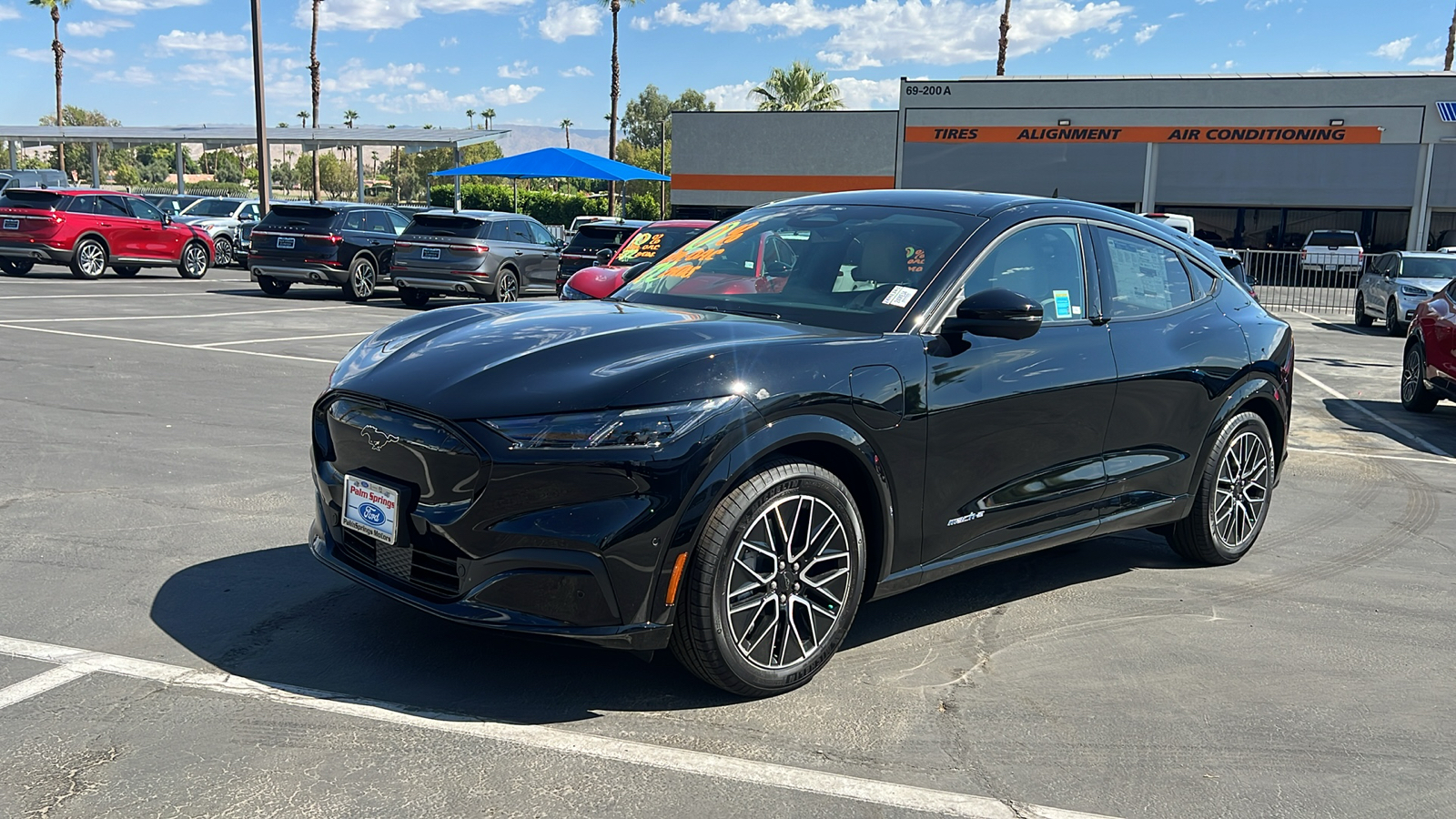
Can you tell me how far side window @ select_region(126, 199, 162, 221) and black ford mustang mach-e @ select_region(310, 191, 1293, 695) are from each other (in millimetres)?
21227

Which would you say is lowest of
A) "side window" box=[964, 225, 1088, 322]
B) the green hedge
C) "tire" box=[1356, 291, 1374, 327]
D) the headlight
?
"tire" box=[1356, 291, 1374, 327]

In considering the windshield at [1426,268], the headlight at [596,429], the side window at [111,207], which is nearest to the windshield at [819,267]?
the headlight at [596,429]

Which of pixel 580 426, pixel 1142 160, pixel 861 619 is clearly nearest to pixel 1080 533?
pixel 861 619

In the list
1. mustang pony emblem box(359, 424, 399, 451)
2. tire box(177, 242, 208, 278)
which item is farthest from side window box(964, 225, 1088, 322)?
tire box(177, 242, 208, 278)

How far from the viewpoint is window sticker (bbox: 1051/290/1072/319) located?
488cm

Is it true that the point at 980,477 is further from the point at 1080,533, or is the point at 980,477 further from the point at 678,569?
the point at 678,569

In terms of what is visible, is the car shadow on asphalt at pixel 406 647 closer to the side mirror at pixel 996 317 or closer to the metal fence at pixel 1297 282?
the side mirror at pixel 996 317

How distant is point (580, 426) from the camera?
3477mm

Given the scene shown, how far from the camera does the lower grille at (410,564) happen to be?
3.63m

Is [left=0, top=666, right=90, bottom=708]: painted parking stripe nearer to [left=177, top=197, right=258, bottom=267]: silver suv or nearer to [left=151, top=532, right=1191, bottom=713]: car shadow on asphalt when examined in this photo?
[left=151, top=532, right=1191, bottom=713]: car shadow on asphalt

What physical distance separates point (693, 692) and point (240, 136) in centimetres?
4113

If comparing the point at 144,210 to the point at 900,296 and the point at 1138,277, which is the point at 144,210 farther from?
the point at 900,296

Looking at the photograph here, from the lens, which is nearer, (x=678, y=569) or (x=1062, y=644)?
(x=678, y=569)

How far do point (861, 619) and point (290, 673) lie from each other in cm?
215
